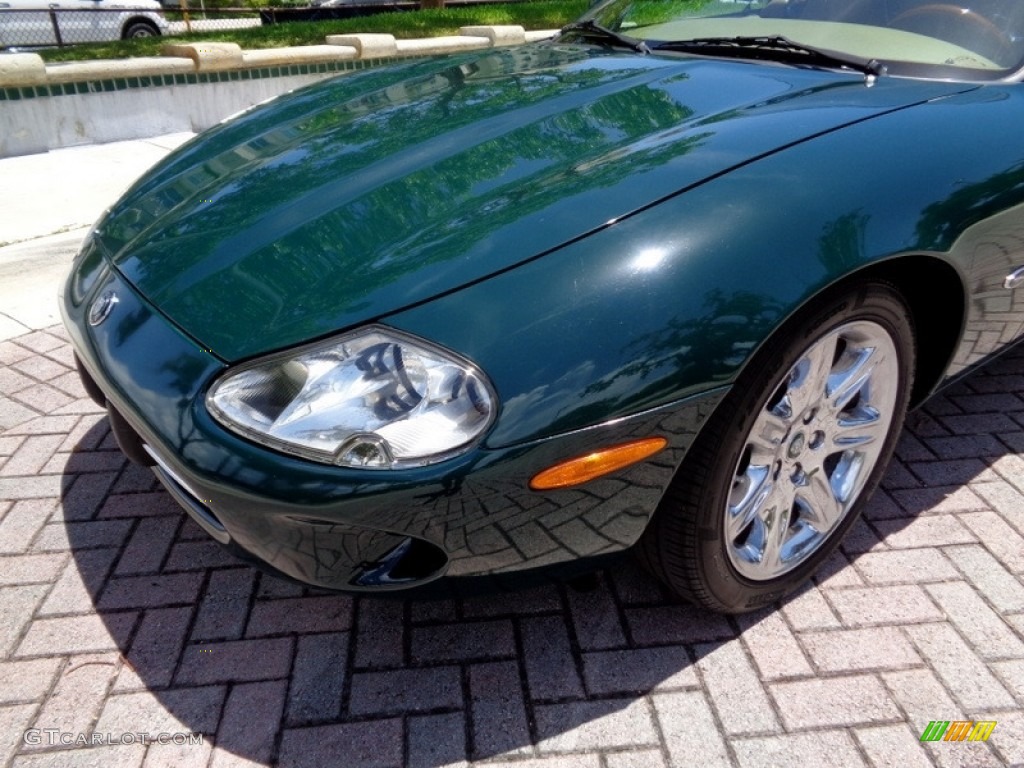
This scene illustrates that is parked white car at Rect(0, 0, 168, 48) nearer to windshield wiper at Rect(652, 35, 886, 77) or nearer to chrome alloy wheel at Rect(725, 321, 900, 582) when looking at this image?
windshield wiper at Rect(652, 35, 886, 77)

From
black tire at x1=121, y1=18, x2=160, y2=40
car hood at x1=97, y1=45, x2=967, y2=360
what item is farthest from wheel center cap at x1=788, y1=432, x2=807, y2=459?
black tire at x1=121, y1=18, x2=160, y2=40

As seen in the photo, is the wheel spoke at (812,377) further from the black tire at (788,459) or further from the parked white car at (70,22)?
the parked white car at (70,22)

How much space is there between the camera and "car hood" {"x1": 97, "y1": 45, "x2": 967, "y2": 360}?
67.5 inches

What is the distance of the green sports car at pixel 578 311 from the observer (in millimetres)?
1579

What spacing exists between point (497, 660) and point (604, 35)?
7.23 ft

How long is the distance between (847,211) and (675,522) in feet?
2.48

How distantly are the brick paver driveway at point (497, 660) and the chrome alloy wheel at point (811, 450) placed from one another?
199 mm

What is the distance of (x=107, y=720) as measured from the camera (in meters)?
1.87

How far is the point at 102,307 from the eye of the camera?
6.55ft

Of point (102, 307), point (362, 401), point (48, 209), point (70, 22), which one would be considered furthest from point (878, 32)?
point (70, 22)

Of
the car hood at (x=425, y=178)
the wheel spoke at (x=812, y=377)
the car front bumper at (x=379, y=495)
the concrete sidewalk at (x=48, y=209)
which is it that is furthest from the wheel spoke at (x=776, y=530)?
the concrete sidewalk at (x=48, y=209)

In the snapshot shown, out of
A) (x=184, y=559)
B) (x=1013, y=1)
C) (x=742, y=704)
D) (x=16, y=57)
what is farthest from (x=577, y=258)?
(x=16, y=57)

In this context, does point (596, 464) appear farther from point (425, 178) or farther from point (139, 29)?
point (139, 29)

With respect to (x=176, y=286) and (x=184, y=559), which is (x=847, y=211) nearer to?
(x=176, y=286)
